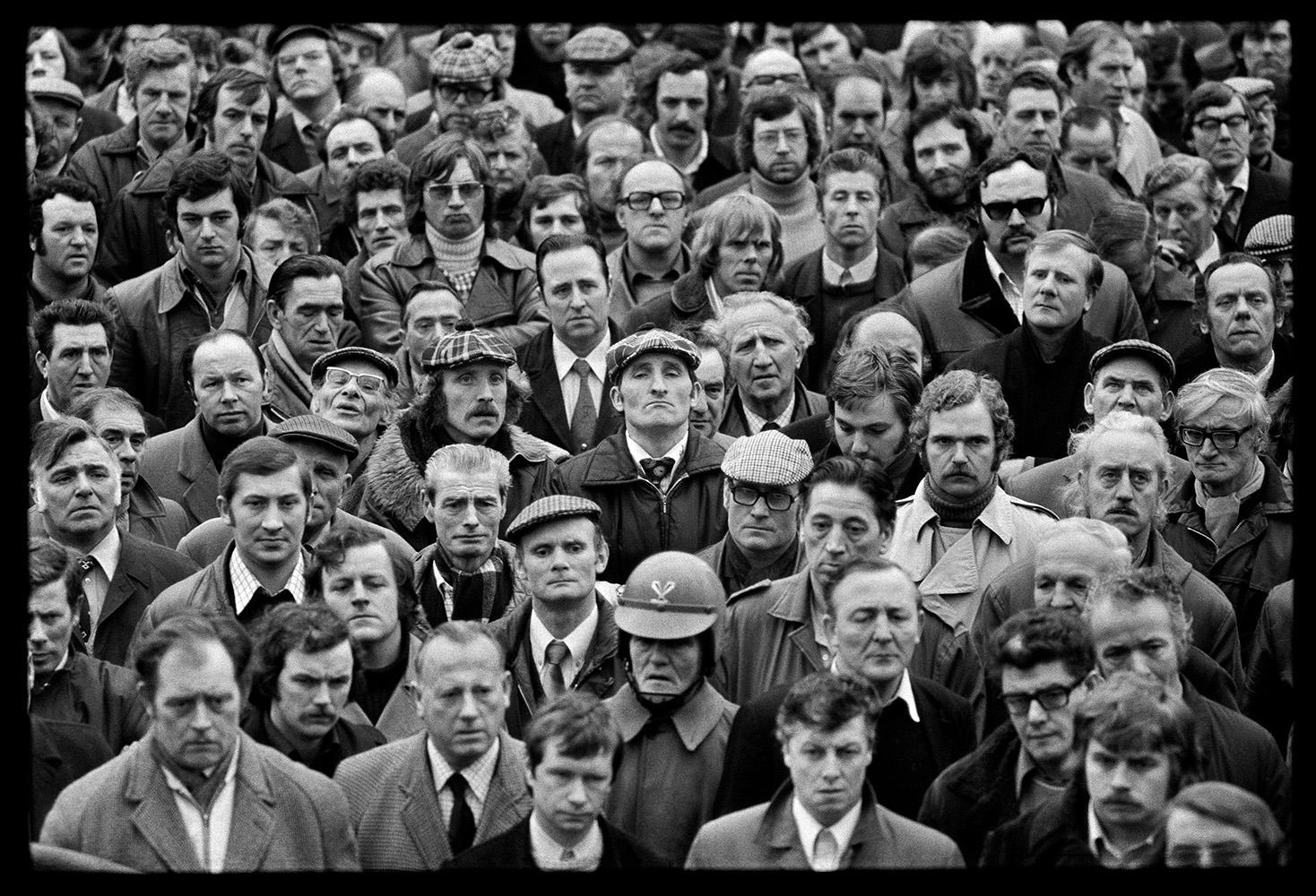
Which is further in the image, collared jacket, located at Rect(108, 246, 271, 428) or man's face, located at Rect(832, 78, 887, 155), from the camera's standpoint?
man's face, located at Rect(832, 78, 887, 155)

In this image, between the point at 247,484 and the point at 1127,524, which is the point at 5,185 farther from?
the point at 1127,524

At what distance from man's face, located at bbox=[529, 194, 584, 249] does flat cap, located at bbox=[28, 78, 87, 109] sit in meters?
2.92

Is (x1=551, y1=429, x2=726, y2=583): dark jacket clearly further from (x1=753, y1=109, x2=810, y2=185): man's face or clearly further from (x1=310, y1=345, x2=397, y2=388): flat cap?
(x1=753, y1=109, x2=810, y2=185): man's face

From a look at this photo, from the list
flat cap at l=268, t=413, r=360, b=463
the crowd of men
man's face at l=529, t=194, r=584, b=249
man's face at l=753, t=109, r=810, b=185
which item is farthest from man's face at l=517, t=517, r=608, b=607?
man's face at l=753, t=109, r=810, b=185

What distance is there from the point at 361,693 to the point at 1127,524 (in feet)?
8.96

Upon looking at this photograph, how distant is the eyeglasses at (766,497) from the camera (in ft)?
28.4

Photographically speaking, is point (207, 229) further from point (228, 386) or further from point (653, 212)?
Result: point (653, 212)

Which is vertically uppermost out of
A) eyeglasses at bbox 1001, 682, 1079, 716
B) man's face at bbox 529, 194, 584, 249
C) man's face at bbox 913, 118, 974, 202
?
man's face at bbox 913, 118, 974, 202

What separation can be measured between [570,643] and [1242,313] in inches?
147

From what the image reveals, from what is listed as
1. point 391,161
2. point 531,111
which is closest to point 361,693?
point 391,161

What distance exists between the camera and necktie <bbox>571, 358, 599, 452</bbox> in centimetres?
1037

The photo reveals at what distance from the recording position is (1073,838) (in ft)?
22.1

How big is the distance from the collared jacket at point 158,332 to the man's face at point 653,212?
5.87 feet

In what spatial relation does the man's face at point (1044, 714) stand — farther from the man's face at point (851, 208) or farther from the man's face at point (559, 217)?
the man's face at point (559, 217)
